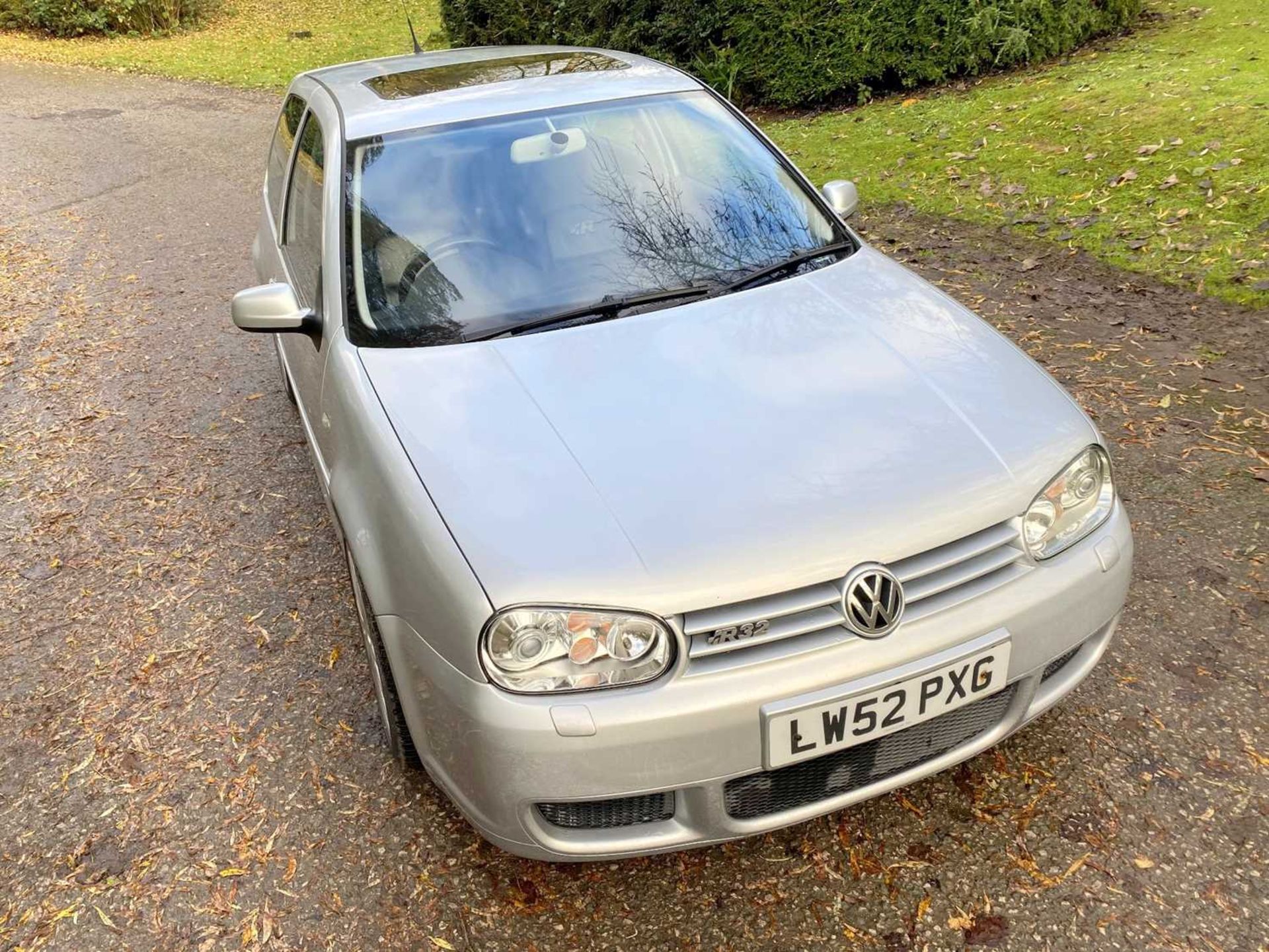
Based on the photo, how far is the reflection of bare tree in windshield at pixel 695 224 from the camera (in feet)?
9.53

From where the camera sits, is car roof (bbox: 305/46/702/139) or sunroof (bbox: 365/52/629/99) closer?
car roof (bbox: 305/46/702/139)

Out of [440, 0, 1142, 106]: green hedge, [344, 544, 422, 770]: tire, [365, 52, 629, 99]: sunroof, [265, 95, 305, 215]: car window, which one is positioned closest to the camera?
[344, 544, 422, 770]: tire

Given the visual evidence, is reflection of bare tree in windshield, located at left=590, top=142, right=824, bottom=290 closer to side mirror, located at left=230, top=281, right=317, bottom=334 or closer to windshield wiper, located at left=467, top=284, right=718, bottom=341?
windshield wiper, located at left=467, top=284, right=718, bottom=341

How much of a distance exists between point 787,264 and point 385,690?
1.68m

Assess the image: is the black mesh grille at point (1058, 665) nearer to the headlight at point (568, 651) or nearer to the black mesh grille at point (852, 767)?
the black mesh grille at point (852, 767)

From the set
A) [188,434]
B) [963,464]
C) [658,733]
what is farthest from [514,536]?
[188,434]

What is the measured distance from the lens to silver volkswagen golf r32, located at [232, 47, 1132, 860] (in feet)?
6.29

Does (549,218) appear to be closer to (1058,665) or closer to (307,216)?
(307,216)

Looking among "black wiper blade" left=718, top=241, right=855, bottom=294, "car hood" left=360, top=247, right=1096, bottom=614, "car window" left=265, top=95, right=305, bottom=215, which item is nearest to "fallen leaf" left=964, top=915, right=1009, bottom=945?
"car hood" left=360, top=247, right=1096, bottom=614

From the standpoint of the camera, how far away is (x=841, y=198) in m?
3.45

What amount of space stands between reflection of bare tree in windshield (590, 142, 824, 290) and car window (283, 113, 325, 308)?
2.98ft

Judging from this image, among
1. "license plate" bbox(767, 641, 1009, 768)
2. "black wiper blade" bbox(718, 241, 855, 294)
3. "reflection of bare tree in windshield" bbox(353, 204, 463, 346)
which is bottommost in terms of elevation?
"license plate" bbox(767, 641, 1009, 768)

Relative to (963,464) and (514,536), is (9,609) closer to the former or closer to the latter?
(514,536)

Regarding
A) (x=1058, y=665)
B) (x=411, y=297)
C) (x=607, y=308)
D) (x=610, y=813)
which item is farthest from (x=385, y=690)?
(x=1058, y=665)
